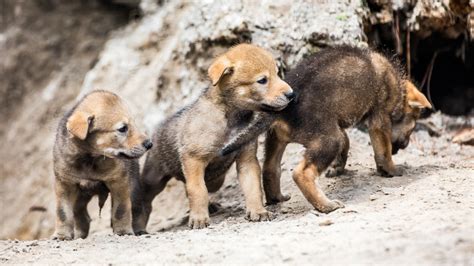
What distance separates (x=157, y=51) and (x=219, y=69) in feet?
14.2

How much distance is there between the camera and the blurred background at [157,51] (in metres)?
9.29

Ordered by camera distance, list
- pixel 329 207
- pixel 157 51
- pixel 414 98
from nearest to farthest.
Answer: pixel 329 207
pixel 414 98
pixel 157 51

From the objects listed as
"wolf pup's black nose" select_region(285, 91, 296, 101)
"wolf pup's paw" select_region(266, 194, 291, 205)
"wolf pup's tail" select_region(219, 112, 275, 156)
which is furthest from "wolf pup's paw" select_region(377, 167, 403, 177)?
"wolf pup's black nose" select_region(285, 91, 296, 101)

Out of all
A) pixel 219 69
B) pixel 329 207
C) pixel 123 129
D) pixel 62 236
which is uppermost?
pixel 219 69

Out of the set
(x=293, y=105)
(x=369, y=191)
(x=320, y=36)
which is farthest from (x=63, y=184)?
(x=320, y=36)

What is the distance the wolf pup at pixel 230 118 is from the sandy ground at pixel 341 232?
315mm

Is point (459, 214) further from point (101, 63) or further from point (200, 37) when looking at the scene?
point (101, 63)

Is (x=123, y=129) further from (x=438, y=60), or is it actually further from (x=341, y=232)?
(x=438, y=60)

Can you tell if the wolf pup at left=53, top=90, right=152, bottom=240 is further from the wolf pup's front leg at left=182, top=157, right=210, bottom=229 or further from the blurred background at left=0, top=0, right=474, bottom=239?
the blurred background at left=0, top=0, right=474, bottom=239

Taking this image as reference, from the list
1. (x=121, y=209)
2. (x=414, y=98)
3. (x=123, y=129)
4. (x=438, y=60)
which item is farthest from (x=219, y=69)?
(x=438, y=60)

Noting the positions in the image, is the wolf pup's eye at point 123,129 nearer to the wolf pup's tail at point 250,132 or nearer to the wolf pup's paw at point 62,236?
the wolf pup's tail at point 250,132

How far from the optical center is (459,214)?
5820 millimetres

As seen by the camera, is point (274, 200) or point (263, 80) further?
point (274, 200)

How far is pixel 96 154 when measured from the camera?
717 centimetres
